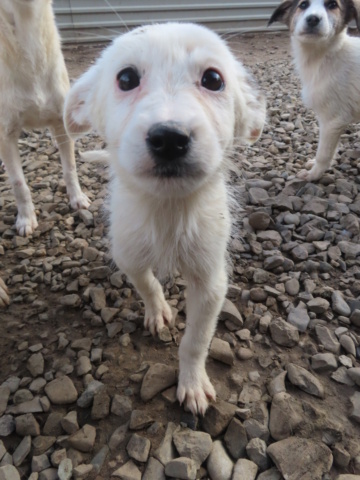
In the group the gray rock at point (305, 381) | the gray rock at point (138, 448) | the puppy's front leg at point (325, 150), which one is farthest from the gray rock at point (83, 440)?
the puppy's front leg at point (325, 150)

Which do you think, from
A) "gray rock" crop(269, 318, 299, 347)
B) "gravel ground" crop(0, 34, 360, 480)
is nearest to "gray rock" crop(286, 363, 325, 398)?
"gravel ground" crop(0, 34, 360, 480)

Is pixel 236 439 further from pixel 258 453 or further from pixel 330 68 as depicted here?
pixel 330 68

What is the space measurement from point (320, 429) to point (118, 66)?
A: 1915 millimetres

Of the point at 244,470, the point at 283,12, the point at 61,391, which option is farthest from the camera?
the point at 283,12

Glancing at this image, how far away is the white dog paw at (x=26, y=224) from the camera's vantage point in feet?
10.8

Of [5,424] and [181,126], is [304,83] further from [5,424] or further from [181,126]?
[5,424]

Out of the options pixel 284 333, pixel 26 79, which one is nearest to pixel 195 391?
pixel 284 333

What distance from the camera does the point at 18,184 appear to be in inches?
129

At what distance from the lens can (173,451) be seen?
72.4 inches

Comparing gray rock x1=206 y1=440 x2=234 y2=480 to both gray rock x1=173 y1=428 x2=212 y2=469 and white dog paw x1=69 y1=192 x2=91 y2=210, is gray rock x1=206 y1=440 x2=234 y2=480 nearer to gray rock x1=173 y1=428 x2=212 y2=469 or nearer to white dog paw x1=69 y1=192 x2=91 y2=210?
gray rock x1=173 y1=428 x2=212 y2=469

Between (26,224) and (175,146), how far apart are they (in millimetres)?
2354

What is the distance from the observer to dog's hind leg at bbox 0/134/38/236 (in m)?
3.16

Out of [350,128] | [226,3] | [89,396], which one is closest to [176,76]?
[89,396]

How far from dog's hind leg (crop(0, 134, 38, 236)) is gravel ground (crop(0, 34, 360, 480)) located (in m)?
0.10
